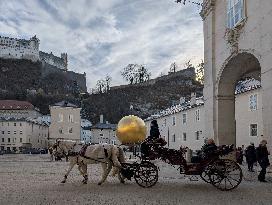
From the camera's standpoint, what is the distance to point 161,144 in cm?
1377

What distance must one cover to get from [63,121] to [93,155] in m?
62.7

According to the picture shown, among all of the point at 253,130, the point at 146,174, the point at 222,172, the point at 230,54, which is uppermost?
the point at 230,54

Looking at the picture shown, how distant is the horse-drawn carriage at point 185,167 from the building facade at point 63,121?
2481 inches

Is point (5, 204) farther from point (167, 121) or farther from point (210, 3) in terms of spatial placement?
point (167, 121)

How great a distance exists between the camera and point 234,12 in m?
18.9

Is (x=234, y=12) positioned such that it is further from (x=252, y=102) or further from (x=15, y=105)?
(x=15, y=105)

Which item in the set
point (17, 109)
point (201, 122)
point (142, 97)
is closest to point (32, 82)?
point (17, 109)

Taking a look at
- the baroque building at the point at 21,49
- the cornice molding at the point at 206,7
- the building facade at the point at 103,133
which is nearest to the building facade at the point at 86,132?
the building facade at the point at 103,133

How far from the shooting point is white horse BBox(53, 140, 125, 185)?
47.5 ft

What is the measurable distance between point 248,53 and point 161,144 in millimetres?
6541

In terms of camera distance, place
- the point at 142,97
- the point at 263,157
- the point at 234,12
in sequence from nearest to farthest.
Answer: the point at 263,157, the point at 234,12, the point at 142,97

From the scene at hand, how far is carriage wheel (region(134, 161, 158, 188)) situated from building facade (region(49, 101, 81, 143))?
208 feet

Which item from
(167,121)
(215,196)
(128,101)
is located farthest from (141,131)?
(128,101)

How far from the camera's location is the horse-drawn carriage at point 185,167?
12773 mm
